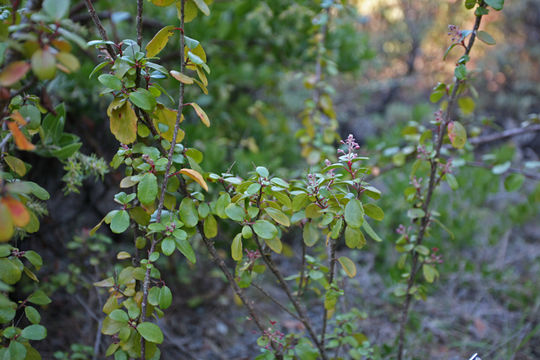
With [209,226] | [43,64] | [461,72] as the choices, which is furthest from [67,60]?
[461,72]

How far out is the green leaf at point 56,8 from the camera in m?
0.51

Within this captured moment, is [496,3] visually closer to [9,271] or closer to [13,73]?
[13,73]

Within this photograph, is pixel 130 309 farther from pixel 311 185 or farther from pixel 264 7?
pixel 264 7

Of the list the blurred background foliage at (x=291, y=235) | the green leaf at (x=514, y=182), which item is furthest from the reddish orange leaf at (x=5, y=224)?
the green leaf at (x=514, y=182)

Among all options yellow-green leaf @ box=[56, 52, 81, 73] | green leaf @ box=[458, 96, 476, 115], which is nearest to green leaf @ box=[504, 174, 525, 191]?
green leaf @ box=[458, 96, 476, 115]

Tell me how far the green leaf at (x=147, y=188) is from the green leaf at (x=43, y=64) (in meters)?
0.23

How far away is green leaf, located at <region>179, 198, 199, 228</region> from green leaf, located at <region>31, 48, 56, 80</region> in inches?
13.1

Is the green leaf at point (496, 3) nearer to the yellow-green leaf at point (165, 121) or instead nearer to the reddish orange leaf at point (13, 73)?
the yellow-green leaf at point (165, 121)

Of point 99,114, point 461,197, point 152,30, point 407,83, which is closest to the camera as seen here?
point 99,114

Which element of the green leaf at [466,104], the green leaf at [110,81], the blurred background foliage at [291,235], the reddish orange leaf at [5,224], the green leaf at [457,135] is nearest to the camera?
the reddish orange leaf at [5,224]

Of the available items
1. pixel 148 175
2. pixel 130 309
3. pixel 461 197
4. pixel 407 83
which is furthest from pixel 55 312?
pixel 407 83

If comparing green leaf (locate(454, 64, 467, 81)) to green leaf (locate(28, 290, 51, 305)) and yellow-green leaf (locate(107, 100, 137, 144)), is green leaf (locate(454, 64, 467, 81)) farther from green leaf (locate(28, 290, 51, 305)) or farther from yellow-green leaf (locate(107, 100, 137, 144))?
green leaf (locate(28, 290, 51, 305))

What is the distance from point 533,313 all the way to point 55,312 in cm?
179

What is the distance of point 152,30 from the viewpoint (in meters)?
1.84
